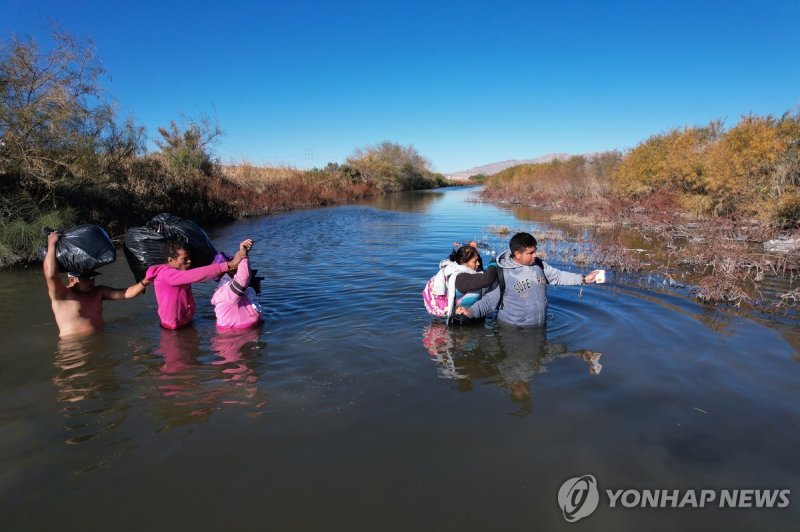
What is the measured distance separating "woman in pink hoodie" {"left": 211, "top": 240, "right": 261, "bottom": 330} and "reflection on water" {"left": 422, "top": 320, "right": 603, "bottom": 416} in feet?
8.06

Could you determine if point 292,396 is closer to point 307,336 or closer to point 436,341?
point 307,336

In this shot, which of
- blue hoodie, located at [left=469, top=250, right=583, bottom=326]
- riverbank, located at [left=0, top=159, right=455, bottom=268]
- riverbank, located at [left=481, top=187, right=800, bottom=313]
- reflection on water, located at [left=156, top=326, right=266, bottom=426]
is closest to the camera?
reflection on water, located at [left=156, top=326, right=266, bottom=426]

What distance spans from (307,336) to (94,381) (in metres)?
2.42

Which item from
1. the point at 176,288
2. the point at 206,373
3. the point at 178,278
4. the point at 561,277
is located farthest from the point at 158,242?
the point at 561,277

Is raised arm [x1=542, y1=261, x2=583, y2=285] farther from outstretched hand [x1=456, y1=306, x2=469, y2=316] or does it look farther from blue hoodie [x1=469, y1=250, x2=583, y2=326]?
outstretched hand [x1=456, y1=306, x2=469, y2=316]

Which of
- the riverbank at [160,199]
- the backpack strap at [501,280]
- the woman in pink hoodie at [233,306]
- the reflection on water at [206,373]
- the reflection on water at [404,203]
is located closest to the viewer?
the reflection on water at [206,373]

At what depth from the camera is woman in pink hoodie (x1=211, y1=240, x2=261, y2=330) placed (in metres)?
5.66

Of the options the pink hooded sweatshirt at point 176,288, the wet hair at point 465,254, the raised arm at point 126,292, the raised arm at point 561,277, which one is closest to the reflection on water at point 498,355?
the raised arm at point 561,277

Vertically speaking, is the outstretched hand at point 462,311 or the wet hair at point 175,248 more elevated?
the wet hair at point 175,248

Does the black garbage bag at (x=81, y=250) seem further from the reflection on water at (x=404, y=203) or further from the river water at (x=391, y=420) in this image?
the reflection on water at (x=404, y=203)

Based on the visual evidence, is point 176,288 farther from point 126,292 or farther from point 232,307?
point 232,307

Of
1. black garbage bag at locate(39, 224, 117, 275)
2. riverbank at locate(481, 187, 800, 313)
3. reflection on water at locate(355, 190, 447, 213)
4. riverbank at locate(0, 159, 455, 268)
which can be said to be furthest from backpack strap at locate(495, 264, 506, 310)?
reflection on water at locate(355, 190, 447, 213)

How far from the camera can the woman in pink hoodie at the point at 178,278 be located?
4.98 meters

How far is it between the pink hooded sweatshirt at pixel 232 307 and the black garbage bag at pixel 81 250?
1.32m
